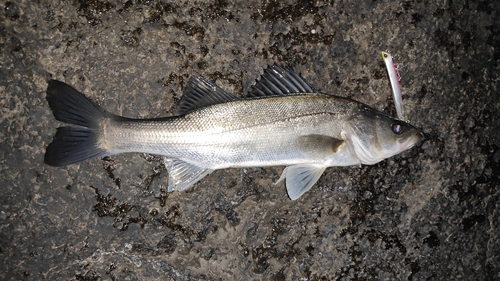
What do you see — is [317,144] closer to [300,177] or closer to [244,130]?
[300,177]

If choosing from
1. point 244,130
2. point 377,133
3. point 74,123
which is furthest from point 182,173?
Answer: point 377,133

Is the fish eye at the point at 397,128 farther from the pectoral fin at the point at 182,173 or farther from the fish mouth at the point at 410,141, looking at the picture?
the pectoral fin at the point at 182,173

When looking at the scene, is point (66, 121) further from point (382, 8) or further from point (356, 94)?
point (382, 8)

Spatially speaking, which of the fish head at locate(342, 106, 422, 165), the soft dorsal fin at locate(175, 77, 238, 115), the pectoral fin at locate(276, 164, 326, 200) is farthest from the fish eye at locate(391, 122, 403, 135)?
the soft dorsal fin at locate(175, 77, 238, 115)

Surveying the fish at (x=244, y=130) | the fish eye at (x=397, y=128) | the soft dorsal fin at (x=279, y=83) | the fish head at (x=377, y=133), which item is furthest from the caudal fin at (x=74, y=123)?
the fish eye at (x=397, y=128)

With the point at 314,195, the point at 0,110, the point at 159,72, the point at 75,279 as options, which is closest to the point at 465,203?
the point at 314,195

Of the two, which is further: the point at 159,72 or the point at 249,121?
the point at 159,72
